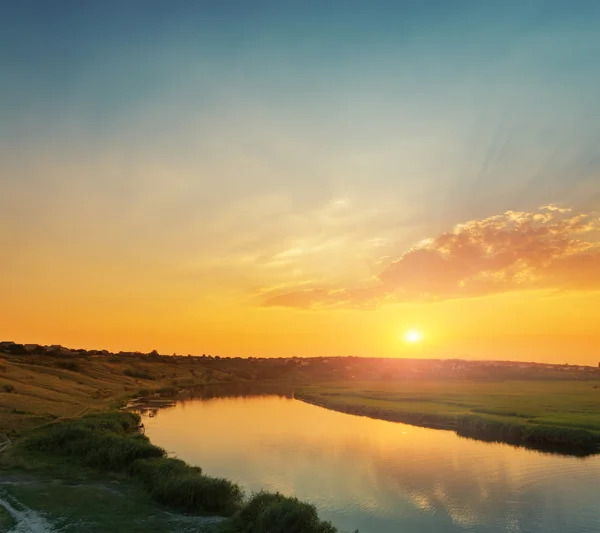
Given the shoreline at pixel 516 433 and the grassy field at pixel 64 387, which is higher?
the grassy field at pixel 64 387

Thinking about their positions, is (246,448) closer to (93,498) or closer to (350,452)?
(350,452)

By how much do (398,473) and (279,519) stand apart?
795 inches

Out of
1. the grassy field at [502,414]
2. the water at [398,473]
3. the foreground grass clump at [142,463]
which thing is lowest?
the water at [398,473]

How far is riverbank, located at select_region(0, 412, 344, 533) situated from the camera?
2273 cm

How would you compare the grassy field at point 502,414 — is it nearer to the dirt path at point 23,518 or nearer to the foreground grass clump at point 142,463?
the foreground grass clump at point 142,463

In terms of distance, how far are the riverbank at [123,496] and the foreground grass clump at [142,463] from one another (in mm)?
56

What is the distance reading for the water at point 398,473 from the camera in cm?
2864

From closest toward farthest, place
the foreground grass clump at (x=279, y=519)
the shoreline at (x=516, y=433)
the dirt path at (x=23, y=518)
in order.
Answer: the foreground grass clump at (x=279, y=519) < the dirt path at (x=23, y=518) < the shoreline at (x=516, y=433)

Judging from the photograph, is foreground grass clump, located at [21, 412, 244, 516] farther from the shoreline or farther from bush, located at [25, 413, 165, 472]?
the shoreline

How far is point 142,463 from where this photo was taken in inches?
1281

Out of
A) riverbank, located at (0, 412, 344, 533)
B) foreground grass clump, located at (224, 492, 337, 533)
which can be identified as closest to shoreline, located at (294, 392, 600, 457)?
riverbank, located at (0, 412, 344, 533)

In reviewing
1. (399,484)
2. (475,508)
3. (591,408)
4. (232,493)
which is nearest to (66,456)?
(232,493)

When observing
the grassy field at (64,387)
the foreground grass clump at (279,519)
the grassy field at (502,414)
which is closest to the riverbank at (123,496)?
the foreground grass clump at (279,519)

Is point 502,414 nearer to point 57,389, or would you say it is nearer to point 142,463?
point 142,463
